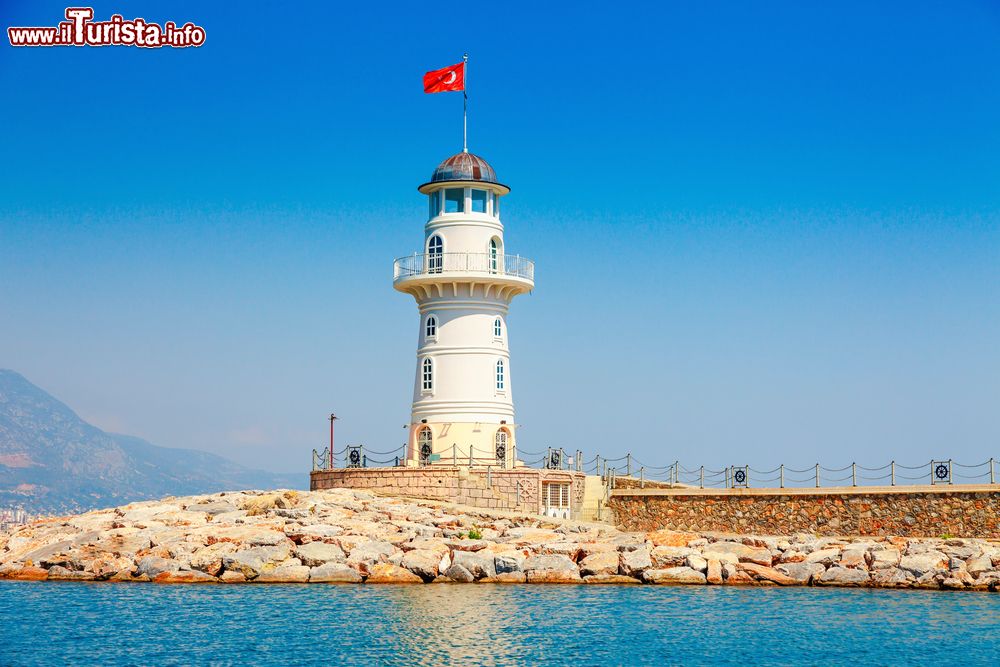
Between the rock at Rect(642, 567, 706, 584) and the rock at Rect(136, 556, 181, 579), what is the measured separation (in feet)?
36.0

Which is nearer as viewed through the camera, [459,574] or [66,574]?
[459,574]

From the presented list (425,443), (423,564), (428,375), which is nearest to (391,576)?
(423,564)

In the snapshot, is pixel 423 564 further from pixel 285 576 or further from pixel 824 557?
pixel 824 557

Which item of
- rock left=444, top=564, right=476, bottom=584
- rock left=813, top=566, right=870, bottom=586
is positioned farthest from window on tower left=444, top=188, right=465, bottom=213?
rock left=813, top=566, right=870, bottom=586

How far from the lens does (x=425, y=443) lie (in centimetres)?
4491

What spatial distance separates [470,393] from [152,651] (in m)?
19.9

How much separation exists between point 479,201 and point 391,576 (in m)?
15.4

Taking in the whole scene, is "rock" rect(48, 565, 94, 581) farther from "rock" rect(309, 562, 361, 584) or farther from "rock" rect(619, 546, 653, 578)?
"rock" rect(619, 546, 653, 578)

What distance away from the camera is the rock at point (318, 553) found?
111 ft

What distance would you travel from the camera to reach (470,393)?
44.5m

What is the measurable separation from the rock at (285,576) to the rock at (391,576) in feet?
4.77

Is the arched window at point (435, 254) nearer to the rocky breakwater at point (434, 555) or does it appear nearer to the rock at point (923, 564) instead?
the rocky breakwater at point (434, 555)

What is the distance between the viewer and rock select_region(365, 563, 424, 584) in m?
33.4

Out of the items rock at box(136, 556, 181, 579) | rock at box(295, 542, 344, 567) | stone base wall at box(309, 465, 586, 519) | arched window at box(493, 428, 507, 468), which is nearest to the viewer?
rock at box(136, 556, 181, 579)
